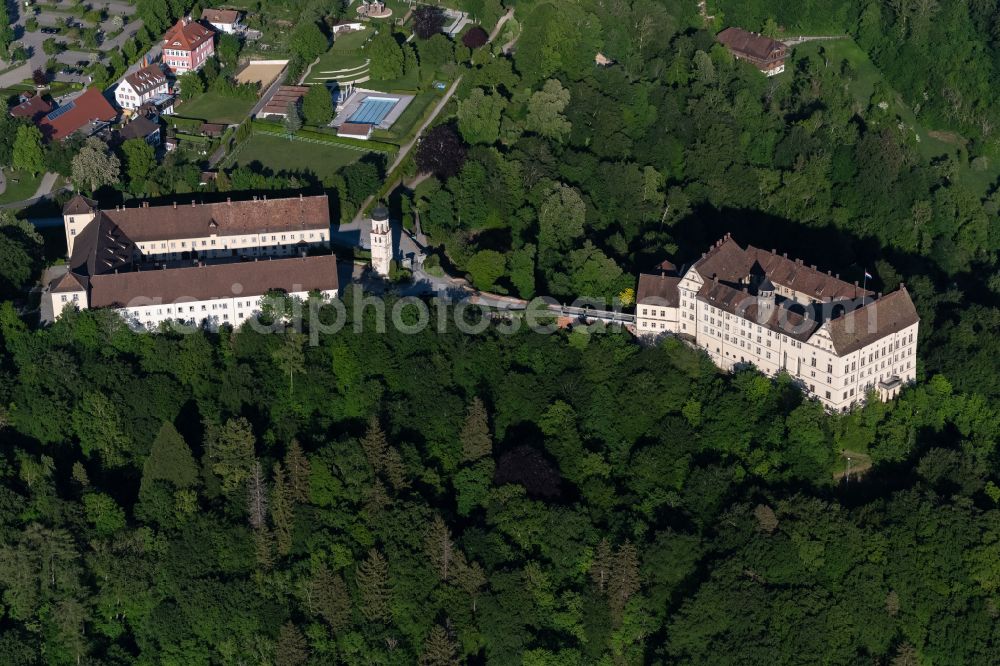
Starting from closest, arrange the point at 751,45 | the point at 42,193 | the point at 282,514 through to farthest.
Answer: the point at 282,514, the point at 42,193, the point at 751,45

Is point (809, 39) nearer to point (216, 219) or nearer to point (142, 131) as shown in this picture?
point (142, 131)

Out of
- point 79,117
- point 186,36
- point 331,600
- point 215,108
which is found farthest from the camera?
point 186,36

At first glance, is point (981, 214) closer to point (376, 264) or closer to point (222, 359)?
point (376, 264)

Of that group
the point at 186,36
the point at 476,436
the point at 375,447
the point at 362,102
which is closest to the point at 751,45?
the point at 362,102

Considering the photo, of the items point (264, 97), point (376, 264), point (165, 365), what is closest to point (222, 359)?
point (165, 365)

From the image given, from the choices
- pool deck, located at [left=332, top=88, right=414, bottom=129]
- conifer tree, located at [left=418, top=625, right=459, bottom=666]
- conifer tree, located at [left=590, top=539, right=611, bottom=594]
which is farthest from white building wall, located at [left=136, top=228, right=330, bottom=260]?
conifer tree, located at [left=590, top=539, right=611, bottom=594]
